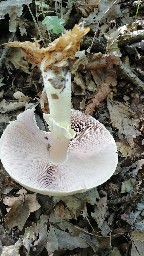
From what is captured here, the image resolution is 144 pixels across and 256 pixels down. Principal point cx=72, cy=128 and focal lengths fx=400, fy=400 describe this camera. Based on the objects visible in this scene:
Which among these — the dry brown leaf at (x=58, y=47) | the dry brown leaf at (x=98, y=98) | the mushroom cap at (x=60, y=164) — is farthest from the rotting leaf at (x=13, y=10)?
the dry brown leaf at (x=58, y=47)

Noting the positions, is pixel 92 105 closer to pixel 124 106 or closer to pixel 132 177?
pixel 124 106

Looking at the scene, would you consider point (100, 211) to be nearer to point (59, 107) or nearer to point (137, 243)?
point (137, 243)

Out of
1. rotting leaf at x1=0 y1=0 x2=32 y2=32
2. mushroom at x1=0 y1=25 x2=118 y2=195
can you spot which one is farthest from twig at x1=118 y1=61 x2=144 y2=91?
rotting leaf at x1=0 y1=0 x2=32 y2=32

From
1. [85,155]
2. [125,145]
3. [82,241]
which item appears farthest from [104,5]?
[82,241]

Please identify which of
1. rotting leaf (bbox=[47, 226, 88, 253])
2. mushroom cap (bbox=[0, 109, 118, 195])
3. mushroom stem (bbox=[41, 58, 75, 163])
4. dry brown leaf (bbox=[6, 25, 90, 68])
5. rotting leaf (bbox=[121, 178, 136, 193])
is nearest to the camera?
dry brown leaf (bbox=[6, 25, 90, 68])

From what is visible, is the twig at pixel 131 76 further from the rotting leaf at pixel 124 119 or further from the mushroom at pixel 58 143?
the mushroom at pixel 58 143

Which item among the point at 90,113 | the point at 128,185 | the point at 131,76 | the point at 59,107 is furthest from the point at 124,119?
the point at 59,107

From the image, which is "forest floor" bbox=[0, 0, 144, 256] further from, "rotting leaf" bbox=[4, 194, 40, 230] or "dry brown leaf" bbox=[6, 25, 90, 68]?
"dry brown leaf" bbox=[6, 25, 90, 68]
